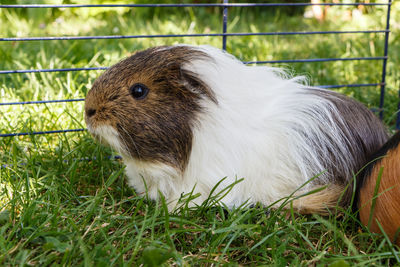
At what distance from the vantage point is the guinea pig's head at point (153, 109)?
1989mm

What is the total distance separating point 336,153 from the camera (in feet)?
6.82

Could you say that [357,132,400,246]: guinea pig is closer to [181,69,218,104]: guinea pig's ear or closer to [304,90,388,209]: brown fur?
[304,90,388,209]: brown fur

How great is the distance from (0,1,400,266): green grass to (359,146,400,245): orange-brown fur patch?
2.9 inches

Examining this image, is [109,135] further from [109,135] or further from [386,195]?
[386,195]

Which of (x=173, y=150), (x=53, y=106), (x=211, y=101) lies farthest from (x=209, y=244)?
(x=53, y=106)

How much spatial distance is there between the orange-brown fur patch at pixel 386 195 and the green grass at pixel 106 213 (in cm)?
7

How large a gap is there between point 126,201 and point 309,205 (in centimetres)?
91

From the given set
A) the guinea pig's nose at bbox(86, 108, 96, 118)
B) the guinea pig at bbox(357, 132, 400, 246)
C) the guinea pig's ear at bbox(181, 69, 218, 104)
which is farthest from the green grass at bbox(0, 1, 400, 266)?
the guinea pig's ear at bbox(181, 69, 218, 104)

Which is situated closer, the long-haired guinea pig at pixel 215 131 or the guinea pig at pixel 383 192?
the guinea pig at pixel 383 192

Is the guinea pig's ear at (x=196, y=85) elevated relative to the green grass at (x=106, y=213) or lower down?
elevated

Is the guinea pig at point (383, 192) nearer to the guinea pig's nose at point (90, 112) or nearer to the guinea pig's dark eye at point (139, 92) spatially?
the guinea pig's dark eye at point (139, 92)

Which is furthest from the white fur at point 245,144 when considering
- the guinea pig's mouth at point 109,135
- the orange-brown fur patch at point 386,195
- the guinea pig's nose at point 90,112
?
the orange-brown fur patch at point 386,195

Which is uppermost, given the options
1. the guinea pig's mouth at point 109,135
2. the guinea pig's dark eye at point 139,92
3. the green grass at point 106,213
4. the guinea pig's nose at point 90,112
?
the guinea pig's dark eye at point 139,92

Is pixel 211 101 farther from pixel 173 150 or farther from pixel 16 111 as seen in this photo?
pixel 16 111
